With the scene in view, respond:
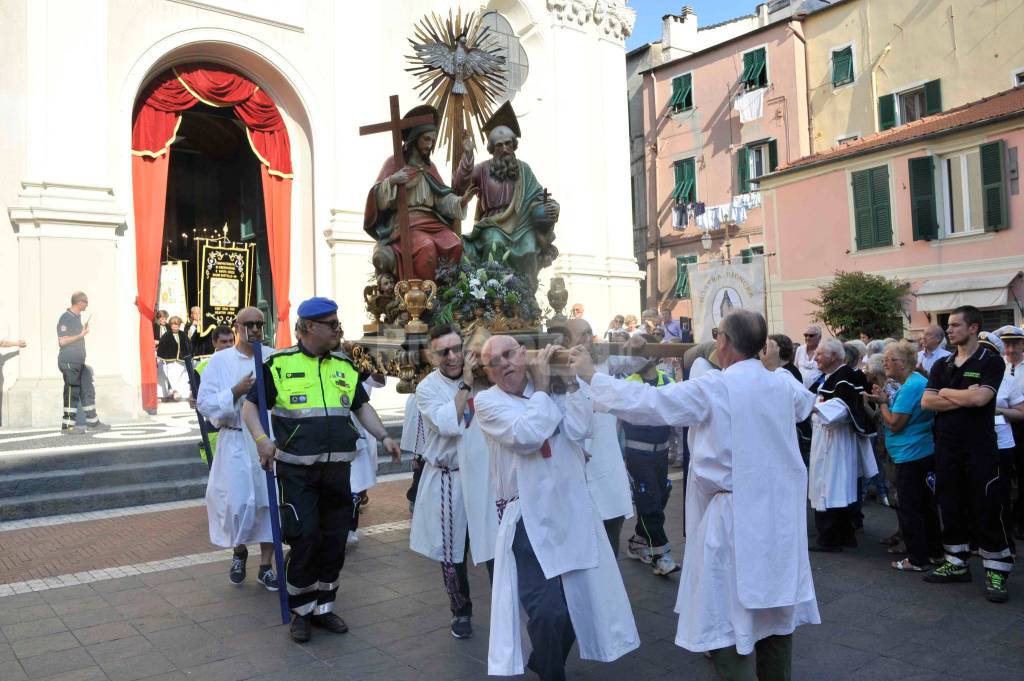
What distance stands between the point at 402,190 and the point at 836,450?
190 inches

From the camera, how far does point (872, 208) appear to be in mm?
20797

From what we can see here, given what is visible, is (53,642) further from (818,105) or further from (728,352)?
(818,105)

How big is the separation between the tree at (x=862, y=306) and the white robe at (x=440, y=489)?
16.8 metres

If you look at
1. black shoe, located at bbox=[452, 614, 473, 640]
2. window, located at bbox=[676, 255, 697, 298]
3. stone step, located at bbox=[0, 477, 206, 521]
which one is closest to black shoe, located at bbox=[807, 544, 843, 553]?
black shoe, located at bbox=[452, 614, 473, 640]

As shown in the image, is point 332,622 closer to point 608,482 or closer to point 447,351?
point 447,351

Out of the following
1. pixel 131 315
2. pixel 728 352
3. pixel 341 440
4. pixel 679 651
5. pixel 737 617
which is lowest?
pixel 679 651

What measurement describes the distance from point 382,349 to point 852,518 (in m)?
4.51

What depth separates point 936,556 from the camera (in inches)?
227

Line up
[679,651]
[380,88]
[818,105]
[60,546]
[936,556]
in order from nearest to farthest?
1. [679,651]
2. [936,556]
3. [60,546]
4. [380,88]
5. [818,105]

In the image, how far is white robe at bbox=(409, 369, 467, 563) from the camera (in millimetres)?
4664

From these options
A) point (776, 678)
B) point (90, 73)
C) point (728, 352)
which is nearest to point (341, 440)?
point (728, 352)

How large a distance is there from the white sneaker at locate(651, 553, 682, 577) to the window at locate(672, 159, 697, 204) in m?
24.6

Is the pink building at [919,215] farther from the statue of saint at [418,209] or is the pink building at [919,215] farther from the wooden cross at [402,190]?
the wooden cross at [402,190]

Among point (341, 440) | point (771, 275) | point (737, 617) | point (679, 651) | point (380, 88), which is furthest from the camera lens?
point (771, 275)
